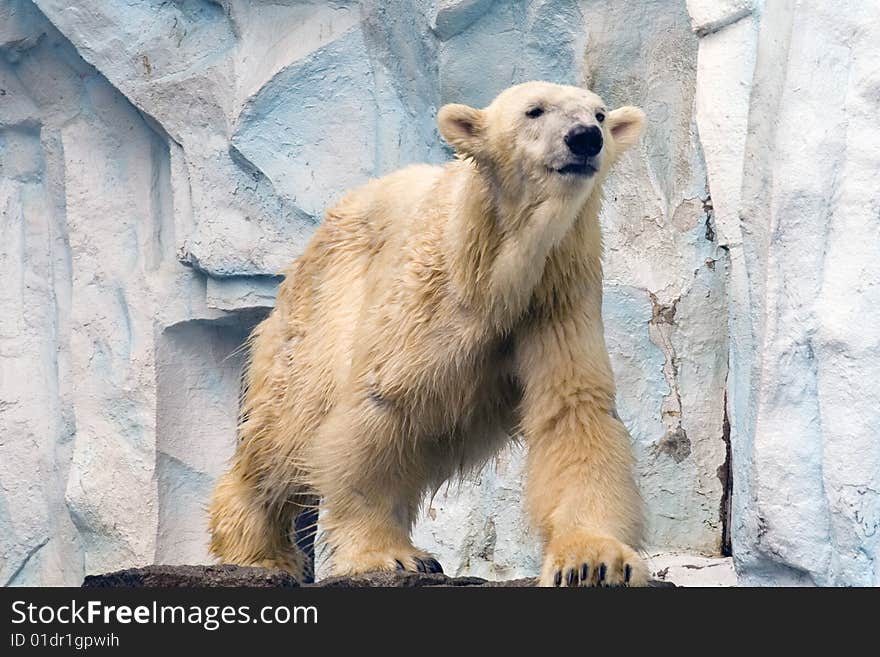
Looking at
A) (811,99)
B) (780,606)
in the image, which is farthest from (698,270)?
(780,606)

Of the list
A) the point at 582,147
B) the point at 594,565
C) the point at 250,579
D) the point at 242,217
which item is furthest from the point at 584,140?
the point at 242,217

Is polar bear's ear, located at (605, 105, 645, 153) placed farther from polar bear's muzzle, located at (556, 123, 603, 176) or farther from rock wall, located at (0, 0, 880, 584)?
rock wall, located at (0, 0, 880, 584)

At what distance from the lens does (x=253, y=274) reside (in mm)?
5660

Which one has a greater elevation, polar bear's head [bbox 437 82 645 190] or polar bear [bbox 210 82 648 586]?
polar bear's head [bbox 437 82 645 190]

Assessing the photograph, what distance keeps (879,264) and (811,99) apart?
64 cm

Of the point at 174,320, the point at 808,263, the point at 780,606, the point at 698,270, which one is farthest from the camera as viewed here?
the point at 174,320

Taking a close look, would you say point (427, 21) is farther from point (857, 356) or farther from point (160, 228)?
point (857, 356)

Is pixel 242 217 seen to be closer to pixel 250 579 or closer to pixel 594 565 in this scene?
pixel 250 579

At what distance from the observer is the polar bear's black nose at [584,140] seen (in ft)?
10.3

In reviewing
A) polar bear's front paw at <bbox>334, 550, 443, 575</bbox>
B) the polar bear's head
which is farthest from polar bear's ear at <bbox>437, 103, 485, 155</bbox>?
polar bear's front paw at <bbox>334, 550, 443, 575</bbox>

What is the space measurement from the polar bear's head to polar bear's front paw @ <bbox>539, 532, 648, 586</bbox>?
30.9 inches

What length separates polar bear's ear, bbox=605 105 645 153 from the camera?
346cm

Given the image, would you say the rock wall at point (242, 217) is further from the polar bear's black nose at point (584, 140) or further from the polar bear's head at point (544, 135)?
the polar bear's black nose at point (584, 140)

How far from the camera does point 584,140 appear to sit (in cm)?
314
